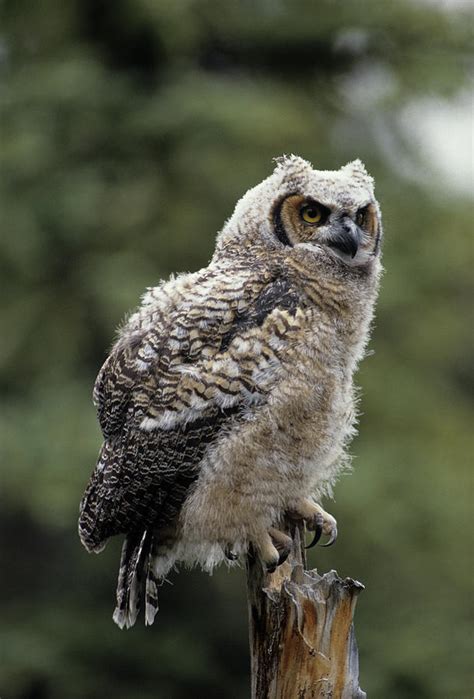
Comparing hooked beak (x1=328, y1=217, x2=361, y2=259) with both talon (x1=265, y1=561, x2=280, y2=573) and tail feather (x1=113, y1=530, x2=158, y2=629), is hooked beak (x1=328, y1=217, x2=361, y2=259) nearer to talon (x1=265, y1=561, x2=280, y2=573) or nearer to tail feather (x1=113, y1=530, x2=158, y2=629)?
talon (x1=265, y1=561, x2=280, y2=573)

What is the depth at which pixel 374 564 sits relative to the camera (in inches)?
369

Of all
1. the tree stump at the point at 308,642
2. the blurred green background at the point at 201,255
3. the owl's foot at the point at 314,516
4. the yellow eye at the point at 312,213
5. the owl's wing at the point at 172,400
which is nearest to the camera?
the tree stump at the point at 308,642

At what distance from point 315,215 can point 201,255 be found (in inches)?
218

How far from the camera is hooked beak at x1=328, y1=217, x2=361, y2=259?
3.69 meters

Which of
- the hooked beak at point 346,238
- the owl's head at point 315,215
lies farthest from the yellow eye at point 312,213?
the hooked beak at point 346,238

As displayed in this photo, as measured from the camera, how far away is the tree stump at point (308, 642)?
121 inches

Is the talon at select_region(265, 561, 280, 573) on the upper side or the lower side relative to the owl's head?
lower

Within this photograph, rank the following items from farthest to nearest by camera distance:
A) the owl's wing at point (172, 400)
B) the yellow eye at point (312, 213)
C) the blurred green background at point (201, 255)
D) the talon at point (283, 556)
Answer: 1. the blurred green background at point (201, 255)
2. the yellow eye at point (312, 213)
3. the talon at point (283, 556)
4. the owl's wing at point (172, 400)

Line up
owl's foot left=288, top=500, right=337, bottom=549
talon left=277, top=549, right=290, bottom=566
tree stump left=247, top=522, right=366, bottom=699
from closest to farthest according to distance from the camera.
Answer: tree stump left=247, top=522, right=366, bottom=699 < talon left=277, top=549, right=290, bottom=566 < owl's foot left=288, top=500, right=337, bottom=549

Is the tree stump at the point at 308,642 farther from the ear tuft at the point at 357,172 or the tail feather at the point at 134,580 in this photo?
the ear tuft at the point at 357,172

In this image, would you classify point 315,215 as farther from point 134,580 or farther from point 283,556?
point 134,580

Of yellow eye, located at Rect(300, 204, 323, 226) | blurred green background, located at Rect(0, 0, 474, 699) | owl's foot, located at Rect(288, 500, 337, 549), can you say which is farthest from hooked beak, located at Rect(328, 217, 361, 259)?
blurred green background, located at Rect(0, 0, 474, 699)

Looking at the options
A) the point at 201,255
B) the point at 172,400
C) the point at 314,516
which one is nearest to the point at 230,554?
Result: the point at 314,516

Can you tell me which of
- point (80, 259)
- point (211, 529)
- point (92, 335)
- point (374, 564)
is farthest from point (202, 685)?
point (211, 529)
